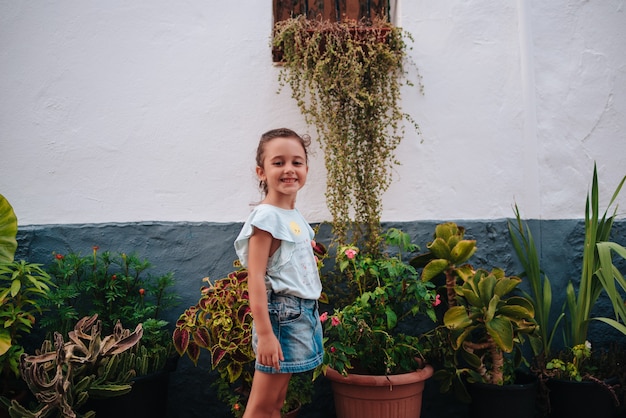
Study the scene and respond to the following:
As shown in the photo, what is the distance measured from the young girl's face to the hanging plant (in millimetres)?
693

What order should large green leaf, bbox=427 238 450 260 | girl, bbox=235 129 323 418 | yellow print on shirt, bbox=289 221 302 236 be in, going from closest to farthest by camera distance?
girl, bbox=235 129 323 418 → yellow print on shirt, bbox=289 221 302 236 → large green leaf, bbox=427 238 450 260

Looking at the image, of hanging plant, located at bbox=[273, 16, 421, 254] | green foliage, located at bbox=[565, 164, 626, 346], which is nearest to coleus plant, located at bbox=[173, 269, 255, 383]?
hanging plant, located at bbox=[273, 16, 421, 254]

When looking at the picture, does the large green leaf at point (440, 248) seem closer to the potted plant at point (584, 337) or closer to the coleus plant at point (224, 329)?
the potted plant at point (584, 337)

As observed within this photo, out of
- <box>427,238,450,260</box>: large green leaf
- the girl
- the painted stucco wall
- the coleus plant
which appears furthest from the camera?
the painted stucco wall

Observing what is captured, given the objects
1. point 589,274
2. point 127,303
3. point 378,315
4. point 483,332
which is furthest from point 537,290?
point 127,303

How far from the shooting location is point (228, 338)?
2.45 m

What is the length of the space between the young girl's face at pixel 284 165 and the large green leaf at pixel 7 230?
1361mm

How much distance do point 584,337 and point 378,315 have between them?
116cm

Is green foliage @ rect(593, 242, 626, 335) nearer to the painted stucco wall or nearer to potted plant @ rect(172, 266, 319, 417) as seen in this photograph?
the painted stucco wall

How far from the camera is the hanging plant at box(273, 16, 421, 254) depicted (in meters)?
2.75

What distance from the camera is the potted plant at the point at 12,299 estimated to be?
2.36 m

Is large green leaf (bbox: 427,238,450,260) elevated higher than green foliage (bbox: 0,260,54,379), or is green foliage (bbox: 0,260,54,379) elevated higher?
large green leaf (bbox: 427,238,450,260)

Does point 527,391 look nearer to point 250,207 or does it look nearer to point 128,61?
point 250,207

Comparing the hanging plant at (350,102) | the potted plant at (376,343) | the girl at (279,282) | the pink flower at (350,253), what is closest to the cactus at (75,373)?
the girl at (279,282)
